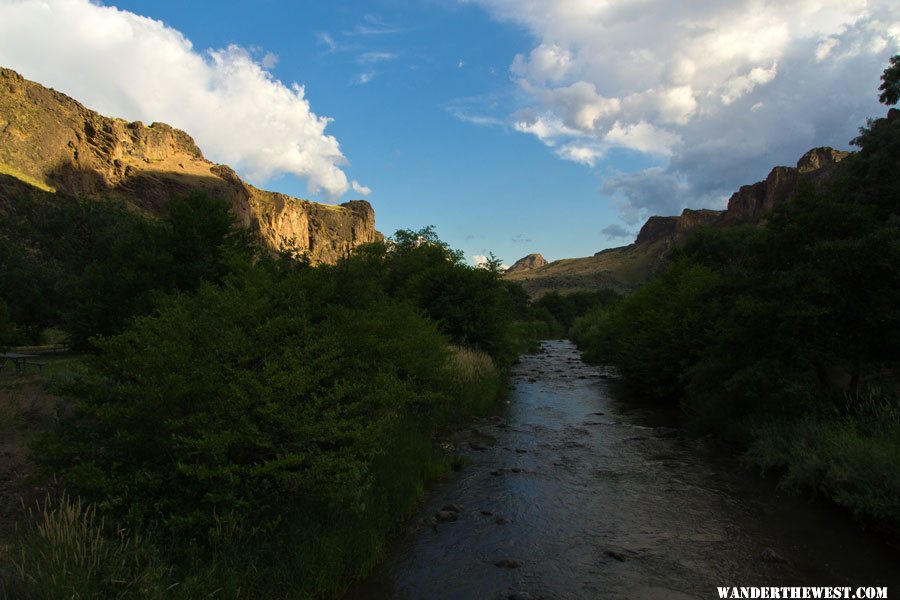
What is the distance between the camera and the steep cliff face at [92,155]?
91625mm

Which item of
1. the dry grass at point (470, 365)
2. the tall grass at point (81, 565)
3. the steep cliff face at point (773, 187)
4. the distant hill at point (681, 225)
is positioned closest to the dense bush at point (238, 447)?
the tall grass at point (81, 565)

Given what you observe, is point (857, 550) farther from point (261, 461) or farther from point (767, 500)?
point (261, 461)

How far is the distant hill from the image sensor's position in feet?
366

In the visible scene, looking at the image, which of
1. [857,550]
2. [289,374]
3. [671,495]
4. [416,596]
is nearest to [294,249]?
[289,374]

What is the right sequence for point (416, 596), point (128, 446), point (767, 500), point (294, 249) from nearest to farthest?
point (128, 446) < point (416, 596) < point (767, 500) < point (294, 249)

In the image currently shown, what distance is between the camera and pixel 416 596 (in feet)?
22.6

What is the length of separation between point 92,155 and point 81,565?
13356cm

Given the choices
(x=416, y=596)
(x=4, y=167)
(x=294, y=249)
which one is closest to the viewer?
(x=416, y=596)

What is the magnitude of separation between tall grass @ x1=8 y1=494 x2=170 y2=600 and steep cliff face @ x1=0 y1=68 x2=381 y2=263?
5966 centimetres

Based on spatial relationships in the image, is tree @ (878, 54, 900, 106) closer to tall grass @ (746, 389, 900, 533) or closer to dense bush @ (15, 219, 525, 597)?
tall grass @ (746, 389, 900, 533)

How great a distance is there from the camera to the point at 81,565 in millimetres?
4957

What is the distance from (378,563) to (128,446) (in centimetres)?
395

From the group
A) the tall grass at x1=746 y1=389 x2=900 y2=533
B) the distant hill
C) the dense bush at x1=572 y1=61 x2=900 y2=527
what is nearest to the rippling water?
the tall grass at x1=746 y1=389 x2=900 y2=533

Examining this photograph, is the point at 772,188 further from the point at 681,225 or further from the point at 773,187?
the point at 681,225
